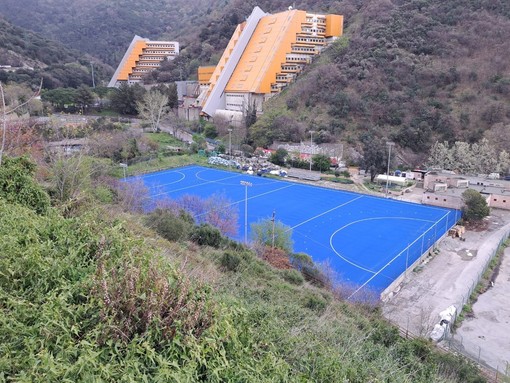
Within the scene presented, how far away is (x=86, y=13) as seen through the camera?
251 ft

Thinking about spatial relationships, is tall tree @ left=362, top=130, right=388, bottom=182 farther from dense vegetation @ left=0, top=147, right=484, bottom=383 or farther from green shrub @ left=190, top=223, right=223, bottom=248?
dense vegetation @ left=0, top=147, right=484, bottom=383

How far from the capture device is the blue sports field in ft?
49.1

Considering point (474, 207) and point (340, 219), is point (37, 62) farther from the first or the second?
point (474, 207)

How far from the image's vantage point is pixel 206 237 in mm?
12227

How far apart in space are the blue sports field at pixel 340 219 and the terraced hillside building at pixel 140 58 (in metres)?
32.7

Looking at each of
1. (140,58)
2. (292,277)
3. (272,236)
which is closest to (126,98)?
(140,58)

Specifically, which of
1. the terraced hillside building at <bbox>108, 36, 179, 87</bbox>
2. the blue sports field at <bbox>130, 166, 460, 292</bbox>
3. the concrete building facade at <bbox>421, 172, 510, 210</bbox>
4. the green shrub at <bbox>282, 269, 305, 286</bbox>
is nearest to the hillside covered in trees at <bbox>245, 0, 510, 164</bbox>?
the concrete building facade at <bbox>421, 172, 510, 210</bbox>

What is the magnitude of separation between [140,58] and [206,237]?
50743 millimetres

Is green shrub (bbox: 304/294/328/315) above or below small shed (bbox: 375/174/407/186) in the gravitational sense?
above

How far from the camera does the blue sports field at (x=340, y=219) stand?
49.1 feet

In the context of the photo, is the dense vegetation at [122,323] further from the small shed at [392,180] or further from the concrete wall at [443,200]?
the small shed at [392,180]

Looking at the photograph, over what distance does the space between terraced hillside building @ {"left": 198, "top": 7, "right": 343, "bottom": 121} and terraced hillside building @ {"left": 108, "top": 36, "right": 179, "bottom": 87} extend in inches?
592

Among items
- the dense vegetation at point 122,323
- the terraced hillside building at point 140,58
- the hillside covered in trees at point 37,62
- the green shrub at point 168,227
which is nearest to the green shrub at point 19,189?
the dense vegetation at point 122,323

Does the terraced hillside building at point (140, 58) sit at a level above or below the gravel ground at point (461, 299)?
above
